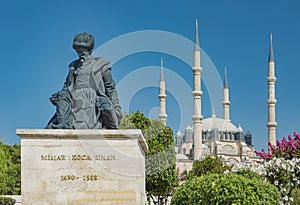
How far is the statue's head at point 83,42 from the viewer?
7.70 meters

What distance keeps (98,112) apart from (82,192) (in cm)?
123

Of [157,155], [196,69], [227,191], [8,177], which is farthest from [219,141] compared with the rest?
[227,191]

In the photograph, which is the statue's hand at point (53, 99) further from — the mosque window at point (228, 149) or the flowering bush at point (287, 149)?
the mosque window at point (228, 149)

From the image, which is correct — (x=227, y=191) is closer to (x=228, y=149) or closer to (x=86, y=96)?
(x=86, y=96)

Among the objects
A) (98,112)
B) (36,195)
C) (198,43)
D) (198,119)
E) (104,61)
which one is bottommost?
(36,195)

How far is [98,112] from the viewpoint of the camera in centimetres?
749

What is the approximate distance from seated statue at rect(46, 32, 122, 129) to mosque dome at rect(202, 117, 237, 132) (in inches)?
2365

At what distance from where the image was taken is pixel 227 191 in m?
7.87

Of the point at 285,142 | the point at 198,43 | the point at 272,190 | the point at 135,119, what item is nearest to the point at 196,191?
the point at 272,190

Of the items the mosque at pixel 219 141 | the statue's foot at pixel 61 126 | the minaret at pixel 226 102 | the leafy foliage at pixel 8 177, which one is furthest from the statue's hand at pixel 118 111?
the minaret at pixel 226 102

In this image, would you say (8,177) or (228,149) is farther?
(228,149)

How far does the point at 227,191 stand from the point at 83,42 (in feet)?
10.2

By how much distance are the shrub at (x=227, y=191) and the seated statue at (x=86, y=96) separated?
5.59 ft

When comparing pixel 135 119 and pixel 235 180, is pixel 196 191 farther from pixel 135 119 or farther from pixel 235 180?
pixel 135 119
